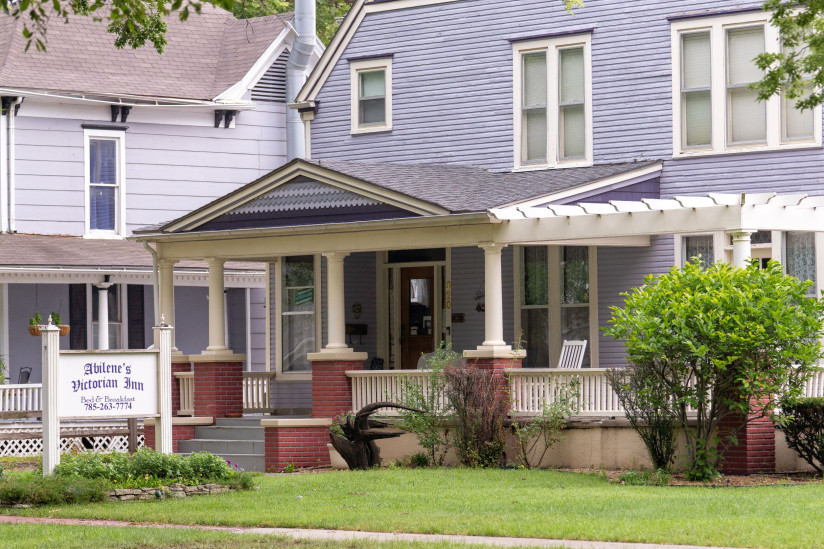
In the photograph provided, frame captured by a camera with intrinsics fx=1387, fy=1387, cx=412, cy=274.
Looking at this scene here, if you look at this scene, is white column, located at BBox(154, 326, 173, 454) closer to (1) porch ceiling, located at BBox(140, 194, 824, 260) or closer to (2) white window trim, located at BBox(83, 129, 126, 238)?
(1) porch ceiling, located at BBox(140, 194, 824, 260)

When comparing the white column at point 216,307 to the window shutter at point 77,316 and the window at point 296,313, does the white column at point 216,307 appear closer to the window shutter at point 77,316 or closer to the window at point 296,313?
the window at point 296,313

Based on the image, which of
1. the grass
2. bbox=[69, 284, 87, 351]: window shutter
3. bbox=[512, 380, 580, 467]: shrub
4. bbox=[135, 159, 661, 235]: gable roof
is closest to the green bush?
the grass

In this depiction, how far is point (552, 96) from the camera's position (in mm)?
21719

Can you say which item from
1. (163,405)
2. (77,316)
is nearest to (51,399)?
(163,405)

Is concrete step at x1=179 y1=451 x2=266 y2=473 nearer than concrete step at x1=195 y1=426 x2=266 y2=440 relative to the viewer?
Yes

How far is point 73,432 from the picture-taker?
75.7 ft

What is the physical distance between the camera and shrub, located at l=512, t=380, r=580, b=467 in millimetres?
17828

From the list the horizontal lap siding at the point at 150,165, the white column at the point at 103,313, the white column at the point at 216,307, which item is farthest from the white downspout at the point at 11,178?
the white column at the point at 216,307

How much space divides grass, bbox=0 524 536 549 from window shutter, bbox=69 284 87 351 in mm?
14502

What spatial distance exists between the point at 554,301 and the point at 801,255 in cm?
384

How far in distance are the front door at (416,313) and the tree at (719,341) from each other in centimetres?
716

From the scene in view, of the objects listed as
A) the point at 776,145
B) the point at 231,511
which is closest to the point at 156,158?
the point at 776,145

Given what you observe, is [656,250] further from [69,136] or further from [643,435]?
[69,136]

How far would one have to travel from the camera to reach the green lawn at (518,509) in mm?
11055
